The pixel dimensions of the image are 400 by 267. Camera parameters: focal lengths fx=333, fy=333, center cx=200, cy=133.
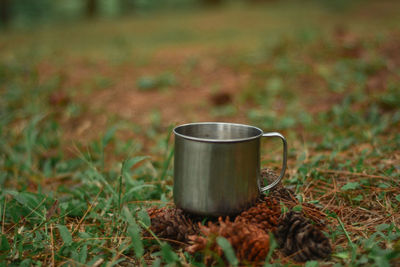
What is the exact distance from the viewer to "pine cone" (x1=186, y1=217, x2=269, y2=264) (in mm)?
1136

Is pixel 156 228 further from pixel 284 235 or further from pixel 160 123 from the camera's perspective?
pixel 160 123

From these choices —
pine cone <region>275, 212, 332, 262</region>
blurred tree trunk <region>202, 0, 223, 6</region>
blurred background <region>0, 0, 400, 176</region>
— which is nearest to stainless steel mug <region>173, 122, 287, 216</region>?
pine cone <region>275, 212, 332, 262</region>

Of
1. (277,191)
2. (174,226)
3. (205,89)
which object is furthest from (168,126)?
(174,226)

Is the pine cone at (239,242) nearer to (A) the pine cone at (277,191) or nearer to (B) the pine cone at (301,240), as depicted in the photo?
(B) the pine cone at (301,240)

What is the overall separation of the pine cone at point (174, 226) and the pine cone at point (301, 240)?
33cm

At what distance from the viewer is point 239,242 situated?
114 cm

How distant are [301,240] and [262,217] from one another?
0.55 ft

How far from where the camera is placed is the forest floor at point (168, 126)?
141cm

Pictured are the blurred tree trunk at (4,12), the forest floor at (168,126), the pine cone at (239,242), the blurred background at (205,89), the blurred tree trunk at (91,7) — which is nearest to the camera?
the pine cone at (239,242)

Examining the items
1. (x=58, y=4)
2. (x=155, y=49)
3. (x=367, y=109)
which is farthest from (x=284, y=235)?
(x=58, y=4)

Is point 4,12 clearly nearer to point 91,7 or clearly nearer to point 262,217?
point 91,7

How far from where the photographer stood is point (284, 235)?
1.23 m

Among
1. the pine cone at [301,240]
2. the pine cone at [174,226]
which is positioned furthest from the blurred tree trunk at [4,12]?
the pine cone at [301,240]

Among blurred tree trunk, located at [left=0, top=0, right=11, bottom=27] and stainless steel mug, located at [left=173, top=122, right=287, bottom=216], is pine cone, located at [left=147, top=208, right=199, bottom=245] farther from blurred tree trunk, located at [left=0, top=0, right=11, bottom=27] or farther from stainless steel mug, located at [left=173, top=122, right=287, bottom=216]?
blurred tree trunk, located at [left=0, top=0, right=11, bottom=27]
